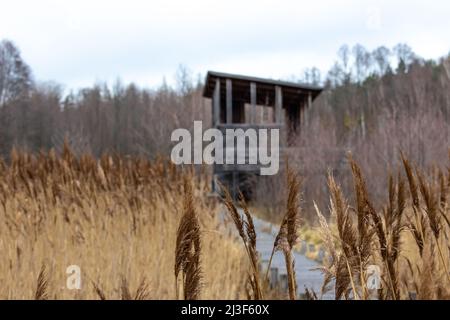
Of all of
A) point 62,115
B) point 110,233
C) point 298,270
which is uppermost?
point 62,115

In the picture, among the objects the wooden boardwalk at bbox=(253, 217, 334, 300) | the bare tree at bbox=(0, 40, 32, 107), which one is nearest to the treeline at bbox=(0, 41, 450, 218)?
the bare tree at bbox=(0, 40, 32, 107)

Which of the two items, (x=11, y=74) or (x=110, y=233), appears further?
(x=11, y=74)

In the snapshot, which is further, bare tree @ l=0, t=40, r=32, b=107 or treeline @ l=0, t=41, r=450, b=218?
bare tree @ l=0, t=40, r=32, b=107

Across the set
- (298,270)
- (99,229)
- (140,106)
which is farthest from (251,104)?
(140,106)

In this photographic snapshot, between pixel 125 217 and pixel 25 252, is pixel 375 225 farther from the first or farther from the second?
pixel 125 217

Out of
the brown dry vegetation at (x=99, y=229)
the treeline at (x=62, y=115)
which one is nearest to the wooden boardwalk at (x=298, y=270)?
the brown dry vegetation at (x=99, y=229)

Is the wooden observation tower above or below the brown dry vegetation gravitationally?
above

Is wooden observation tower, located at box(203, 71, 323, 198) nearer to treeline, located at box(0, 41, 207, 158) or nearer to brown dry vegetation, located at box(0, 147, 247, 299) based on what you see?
brown dry vegetation, located at box(0, 147, 247, 299)

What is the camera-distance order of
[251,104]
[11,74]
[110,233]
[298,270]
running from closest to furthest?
1. [110,233]
2. [298,270]
3. [251,104]
4. [11,74]

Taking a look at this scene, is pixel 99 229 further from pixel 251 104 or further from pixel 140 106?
pixel 140 106

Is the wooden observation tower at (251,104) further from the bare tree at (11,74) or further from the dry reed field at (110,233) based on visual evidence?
the bare tree at (11,74)

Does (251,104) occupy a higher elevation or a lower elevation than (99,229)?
higher
